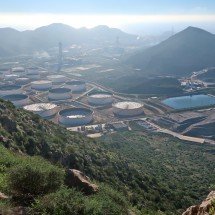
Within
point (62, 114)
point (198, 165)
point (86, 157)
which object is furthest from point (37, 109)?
point (86, 157)

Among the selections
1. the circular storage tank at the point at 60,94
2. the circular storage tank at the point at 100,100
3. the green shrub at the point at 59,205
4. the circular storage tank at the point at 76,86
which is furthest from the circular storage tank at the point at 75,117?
the green shrub at the point at 59,205

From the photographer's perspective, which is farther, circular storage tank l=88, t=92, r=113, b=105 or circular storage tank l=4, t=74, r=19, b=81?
circular storage tank l=4, t=74, r=19, b=81

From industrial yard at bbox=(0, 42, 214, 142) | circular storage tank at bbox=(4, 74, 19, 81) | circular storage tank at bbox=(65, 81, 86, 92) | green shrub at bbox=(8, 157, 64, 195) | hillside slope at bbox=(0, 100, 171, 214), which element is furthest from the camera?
circular storage tank at bbox=(4, 74, 19, 81)

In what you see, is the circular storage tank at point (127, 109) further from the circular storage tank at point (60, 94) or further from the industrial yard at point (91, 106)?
the circular storage tank at point (60, 94)

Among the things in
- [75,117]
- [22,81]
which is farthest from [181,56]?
[75,117]

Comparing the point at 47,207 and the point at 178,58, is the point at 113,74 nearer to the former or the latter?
the point at 178,58

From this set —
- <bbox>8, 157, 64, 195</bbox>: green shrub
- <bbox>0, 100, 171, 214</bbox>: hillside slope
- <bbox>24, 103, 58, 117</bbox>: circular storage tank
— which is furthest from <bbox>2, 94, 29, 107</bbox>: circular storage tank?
<bbox>8, 157, 64, 195</bbox>: green shrub

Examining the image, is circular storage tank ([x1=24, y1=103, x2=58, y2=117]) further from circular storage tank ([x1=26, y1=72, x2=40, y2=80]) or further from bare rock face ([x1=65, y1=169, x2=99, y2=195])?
bare rock face ([x1=65, y1=169, x2=99, y2=195])

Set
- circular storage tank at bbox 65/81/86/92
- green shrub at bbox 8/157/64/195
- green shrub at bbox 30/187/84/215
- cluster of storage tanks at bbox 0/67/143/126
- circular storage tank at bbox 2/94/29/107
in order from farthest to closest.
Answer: circular storage tank at bbox 65/81/86/92, circular storage tank at bbox 2/94/29/107, cluster of storage tanks at bbox 0/67/143/126, green shrub at bbox 8/157/64/195, green shrub at bbox 30/187/84/215
